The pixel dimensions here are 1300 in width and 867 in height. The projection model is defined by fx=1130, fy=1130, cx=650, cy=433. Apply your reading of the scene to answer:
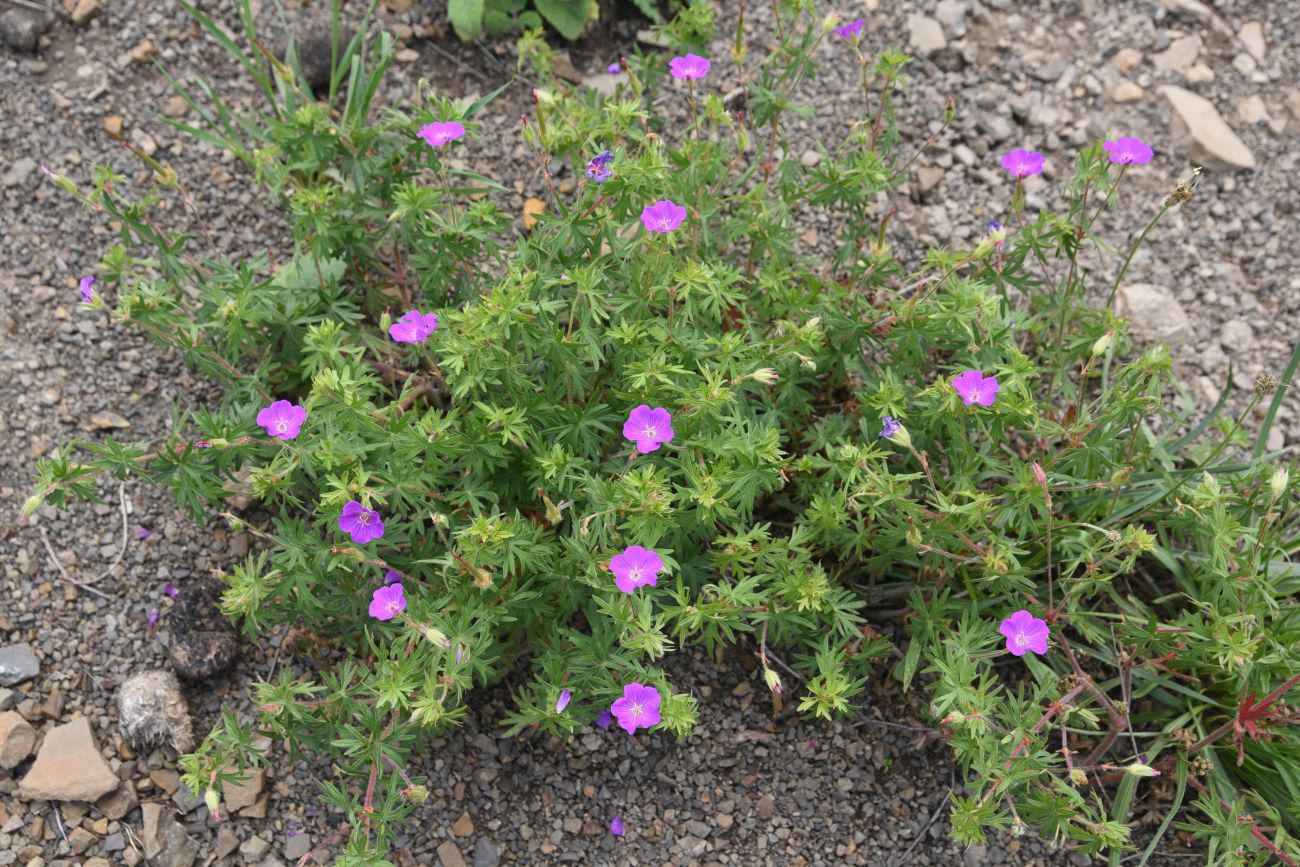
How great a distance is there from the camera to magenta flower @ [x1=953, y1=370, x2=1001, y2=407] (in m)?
2.94

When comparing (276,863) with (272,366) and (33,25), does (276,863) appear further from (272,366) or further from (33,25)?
(33,25)

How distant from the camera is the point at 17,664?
3.32 metres

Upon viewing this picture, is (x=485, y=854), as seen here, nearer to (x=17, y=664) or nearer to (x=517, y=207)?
(x=17, y=664)

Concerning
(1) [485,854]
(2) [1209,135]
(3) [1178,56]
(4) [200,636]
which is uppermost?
(3) [1178,56]

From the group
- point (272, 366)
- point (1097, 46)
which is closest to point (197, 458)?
point (272, 366)

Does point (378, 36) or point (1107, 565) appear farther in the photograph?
point (378, 36)

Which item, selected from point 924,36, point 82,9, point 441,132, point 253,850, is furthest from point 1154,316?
point 82,9

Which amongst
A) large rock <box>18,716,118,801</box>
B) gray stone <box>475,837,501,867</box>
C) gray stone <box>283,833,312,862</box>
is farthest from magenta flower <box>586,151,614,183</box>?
large rock <box>18,716,118,801</box>

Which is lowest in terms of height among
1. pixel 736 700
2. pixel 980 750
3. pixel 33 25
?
pixel 736 700

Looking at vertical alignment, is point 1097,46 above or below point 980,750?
above

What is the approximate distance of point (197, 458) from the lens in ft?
10.0

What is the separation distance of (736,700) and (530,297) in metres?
1.37

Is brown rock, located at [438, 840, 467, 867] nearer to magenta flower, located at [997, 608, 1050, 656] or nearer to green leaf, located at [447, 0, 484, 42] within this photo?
magenta flower, located at [997, 608, 1050, 656]

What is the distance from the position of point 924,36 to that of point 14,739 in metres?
4.08
